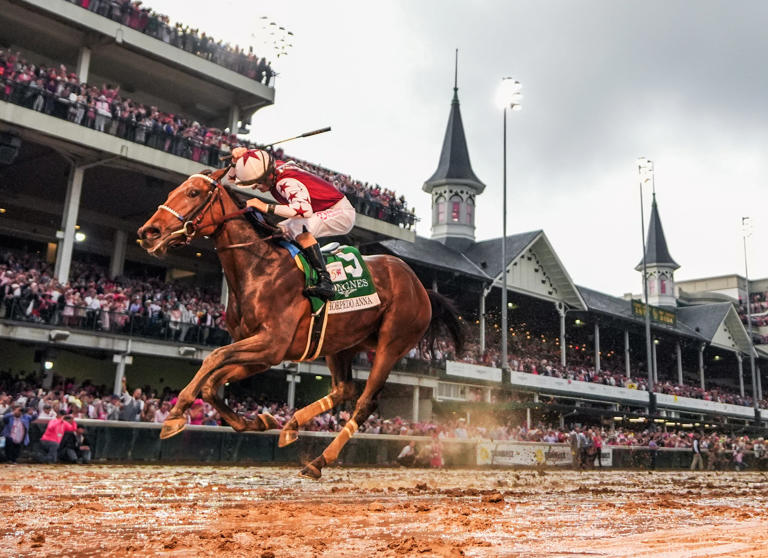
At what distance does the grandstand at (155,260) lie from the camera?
71.1 feet

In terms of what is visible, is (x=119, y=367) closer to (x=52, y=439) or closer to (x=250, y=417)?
(x=250, y=417)

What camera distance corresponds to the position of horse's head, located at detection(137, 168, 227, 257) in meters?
6.27

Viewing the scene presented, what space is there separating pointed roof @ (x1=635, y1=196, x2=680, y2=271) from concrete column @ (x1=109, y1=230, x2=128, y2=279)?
5925cm

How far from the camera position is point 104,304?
21750 mm

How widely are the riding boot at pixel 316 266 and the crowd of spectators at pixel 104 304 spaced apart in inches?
620

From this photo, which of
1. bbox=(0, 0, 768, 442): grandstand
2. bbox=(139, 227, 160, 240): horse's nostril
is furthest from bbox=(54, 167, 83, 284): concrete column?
bbox=(139, 227, 160, 240): horse's nostril

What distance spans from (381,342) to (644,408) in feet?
146

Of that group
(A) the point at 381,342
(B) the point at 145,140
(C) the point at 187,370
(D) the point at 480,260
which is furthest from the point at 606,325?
(A) the point at 381,342

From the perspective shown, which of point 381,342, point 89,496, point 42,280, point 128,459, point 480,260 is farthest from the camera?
point 480,260

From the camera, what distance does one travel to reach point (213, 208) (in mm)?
6629

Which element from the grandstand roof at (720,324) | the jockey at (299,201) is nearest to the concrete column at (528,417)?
the grandstand roof at (720,324)

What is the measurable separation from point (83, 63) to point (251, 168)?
2111 cm

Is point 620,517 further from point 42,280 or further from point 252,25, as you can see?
point 252,25

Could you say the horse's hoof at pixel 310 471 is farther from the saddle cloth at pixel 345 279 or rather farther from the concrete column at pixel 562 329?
the concrete column at pixel 562 329
